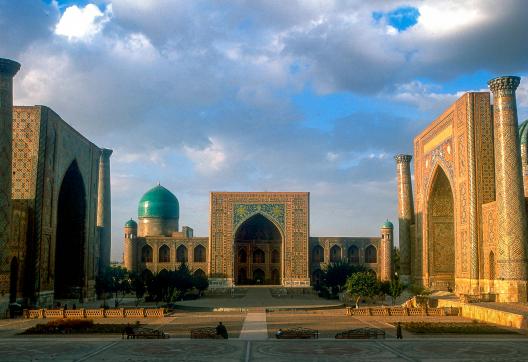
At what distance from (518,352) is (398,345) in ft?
8.01

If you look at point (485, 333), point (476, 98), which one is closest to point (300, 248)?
point (476, 98)

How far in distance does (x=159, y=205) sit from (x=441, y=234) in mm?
26569

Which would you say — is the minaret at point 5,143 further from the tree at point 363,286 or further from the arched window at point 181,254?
the arched window at point 181,254

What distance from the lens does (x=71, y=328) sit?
16203mm

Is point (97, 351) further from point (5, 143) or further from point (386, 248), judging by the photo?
point (386, 248)

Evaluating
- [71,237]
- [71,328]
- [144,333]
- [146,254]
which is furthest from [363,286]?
[146,254]

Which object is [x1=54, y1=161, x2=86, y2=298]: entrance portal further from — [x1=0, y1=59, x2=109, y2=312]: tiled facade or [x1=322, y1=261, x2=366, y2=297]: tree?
[x1=322, y1=261, x2=366, y2=297]: tree

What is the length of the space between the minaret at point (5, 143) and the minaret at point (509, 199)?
53.7 feet

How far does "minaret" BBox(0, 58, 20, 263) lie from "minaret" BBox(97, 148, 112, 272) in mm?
13928

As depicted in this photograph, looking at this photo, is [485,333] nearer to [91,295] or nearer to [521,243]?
[521,243]

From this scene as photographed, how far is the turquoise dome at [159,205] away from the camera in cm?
4988

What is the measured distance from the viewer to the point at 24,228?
2291 centimetres

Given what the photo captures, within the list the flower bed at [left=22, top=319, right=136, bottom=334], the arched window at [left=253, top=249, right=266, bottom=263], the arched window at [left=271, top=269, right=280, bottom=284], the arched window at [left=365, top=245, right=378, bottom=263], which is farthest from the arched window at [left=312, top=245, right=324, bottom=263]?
the flower bed at [left=22, top=319, right=136, bottom=334]

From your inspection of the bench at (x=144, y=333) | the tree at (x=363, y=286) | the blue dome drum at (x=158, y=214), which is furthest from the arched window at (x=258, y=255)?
the bench at (x=144, y=333)
